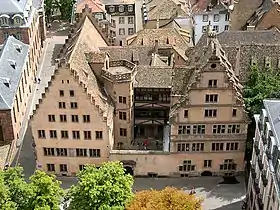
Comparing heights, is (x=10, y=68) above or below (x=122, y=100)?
above

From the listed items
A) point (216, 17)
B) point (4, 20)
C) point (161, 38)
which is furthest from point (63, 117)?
point (216, 17)

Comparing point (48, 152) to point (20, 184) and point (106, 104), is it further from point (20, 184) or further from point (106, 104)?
point (20, 184)

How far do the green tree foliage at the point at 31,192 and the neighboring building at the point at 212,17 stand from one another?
68.6 m

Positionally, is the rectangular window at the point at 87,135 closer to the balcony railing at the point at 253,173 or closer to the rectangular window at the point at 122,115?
the rectangular window at the point at 122,115

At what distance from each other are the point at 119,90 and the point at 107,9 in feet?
149

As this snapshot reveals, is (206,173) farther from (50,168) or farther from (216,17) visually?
(216,17)

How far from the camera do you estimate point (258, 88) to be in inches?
3686

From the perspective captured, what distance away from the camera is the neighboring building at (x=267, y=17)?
120 metres

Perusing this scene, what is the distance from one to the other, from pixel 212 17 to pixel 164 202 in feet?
228

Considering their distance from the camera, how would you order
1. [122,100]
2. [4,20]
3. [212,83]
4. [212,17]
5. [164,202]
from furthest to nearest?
[212,17] < [4,20] < [122,100] < [212,83] < [164,202]

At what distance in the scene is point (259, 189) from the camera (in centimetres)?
7812

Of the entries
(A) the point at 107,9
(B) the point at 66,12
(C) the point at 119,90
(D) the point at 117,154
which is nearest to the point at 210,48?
(C) the point at 119,90

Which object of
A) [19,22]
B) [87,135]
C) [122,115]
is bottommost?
[87,135]

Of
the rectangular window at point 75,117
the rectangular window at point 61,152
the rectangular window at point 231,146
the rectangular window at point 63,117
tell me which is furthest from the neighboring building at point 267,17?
the rectangular window at point 61,152
